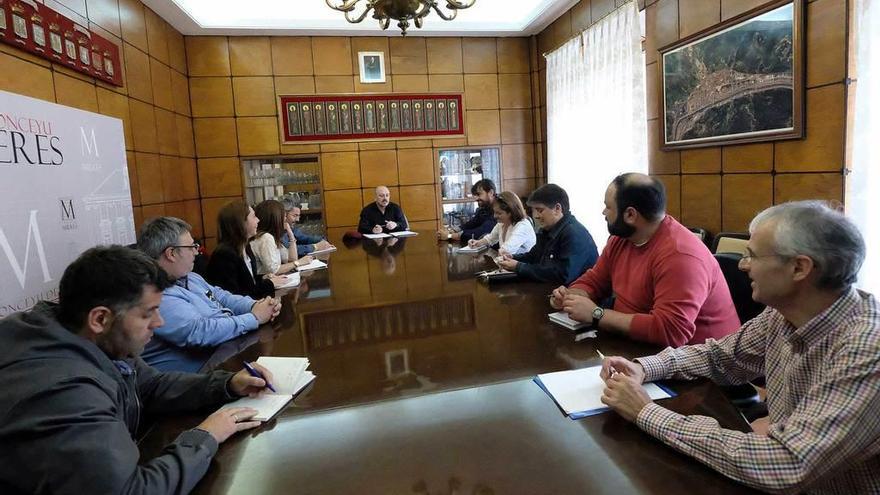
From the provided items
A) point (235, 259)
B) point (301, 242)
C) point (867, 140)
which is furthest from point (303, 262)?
point (867, 140)

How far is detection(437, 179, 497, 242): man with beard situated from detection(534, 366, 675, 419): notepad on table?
336 cm

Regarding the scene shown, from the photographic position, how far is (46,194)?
2.89 meters

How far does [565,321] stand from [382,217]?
13.4 ft

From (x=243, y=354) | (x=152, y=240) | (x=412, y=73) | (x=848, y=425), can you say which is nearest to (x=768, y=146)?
(x=848, y=425)

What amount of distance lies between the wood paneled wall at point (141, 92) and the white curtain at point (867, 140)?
189 inches

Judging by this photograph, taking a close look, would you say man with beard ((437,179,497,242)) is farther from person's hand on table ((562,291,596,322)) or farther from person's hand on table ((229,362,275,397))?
person's hand on table ((229,362,275,397))

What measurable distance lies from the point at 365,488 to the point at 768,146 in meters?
3.55

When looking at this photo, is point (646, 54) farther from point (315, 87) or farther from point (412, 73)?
point (315, 87)

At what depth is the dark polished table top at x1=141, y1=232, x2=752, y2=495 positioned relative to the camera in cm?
103

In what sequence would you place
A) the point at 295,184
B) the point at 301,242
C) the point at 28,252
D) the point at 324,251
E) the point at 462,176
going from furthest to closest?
1. the point at 462,176
2. the point at 295,184
3. the point at 301,242
4. the point at 324,251
5. the point at 28,252

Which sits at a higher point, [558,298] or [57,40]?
[57,40]

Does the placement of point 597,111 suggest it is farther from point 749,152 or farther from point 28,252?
point 28,252

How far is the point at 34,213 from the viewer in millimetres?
2793

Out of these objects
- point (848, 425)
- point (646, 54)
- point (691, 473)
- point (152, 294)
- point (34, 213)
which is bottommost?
point (691, 473)
